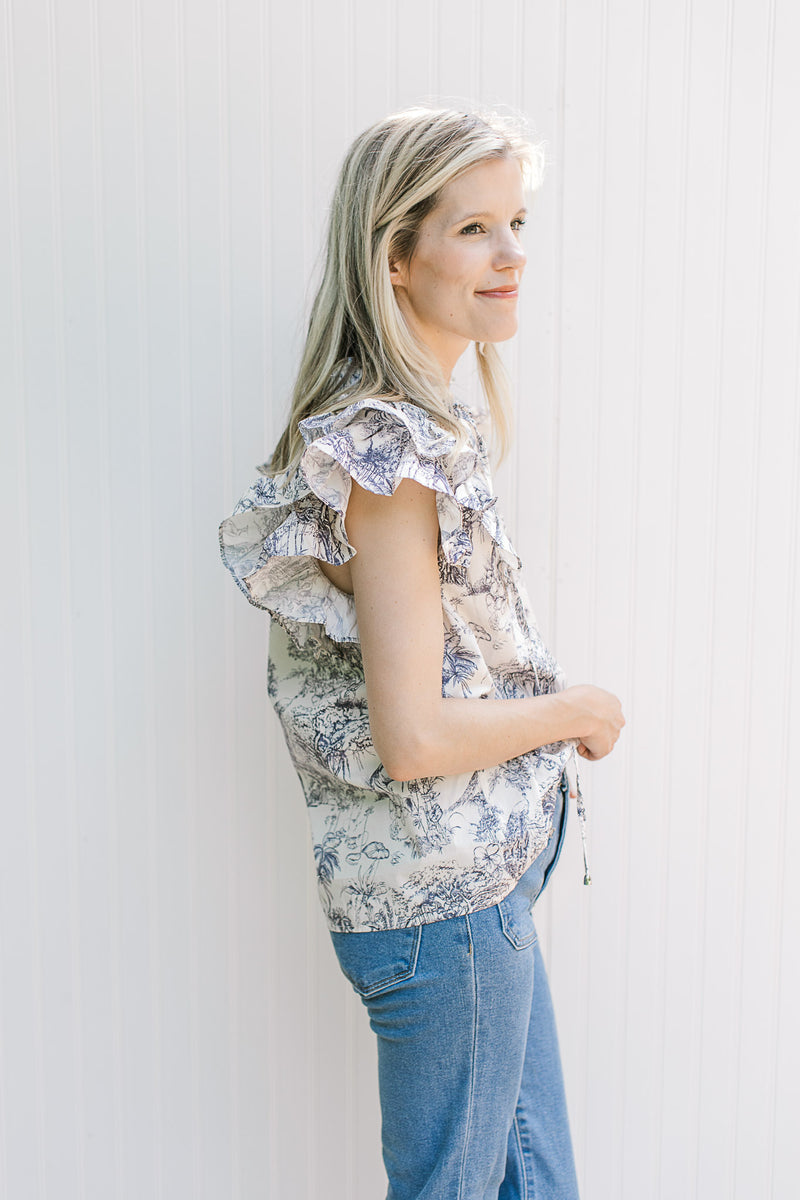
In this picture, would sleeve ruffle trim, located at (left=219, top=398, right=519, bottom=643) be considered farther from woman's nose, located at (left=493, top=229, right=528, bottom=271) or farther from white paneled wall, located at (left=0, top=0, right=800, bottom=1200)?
white paneled wall, located at (left=0, top=0, right=800, bottom=1200)

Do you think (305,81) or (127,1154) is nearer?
(305,81)

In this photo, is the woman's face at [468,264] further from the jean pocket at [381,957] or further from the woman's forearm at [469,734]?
the jean pocket at [381,957]

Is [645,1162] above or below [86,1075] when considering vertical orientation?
below

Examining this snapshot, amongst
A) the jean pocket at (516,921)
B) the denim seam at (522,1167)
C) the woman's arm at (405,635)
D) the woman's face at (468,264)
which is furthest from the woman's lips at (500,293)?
the denim seam at (522,1167)

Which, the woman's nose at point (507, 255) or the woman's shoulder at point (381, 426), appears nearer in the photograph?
the woman's shoulder at point (381, 426)

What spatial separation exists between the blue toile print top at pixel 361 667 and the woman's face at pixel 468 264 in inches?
5.1

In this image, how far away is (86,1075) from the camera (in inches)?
55.1

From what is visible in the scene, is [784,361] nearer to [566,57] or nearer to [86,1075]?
[566,57]

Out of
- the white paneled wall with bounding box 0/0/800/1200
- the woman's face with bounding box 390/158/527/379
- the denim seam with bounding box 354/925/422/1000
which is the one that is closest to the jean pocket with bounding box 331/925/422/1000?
the denim seam with bounding box 354/925/422/1000

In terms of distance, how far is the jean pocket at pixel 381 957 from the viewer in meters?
0.93

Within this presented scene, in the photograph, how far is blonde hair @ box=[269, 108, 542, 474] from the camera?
3.14 feet

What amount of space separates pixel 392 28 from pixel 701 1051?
4.80ft

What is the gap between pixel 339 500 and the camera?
88cm

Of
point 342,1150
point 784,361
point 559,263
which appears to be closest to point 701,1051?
point 342,1150
